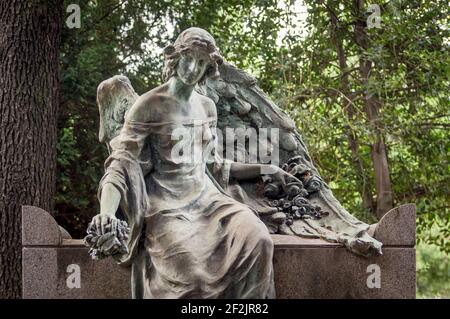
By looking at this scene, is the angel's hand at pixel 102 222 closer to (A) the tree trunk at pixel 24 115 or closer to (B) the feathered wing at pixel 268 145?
(B) the feathered wing at pixel 268 145

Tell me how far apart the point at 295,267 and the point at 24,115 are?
135 inches

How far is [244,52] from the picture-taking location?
10875mm

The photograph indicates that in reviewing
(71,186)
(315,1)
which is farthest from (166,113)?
(71,186)

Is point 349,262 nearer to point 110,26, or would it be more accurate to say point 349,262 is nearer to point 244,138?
point 244,138

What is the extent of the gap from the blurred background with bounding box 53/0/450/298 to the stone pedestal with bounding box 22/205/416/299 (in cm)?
326

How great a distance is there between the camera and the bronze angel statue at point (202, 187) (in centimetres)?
592

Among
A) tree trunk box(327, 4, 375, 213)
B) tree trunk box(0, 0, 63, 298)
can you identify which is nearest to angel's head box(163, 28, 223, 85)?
tree trunk box(0, 0, 63, 298)

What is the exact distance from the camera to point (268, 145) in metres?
7.35

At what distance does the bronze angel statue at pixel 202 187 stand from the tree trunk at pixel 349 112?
10.2ft

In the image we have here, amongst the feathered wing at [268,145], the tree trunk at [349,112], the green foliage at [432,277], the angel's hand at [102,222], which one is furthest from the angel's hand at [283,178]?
the green foliage at [432,277]

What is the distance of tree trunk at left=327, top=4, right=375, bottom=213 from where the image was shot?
10469 millimetres
